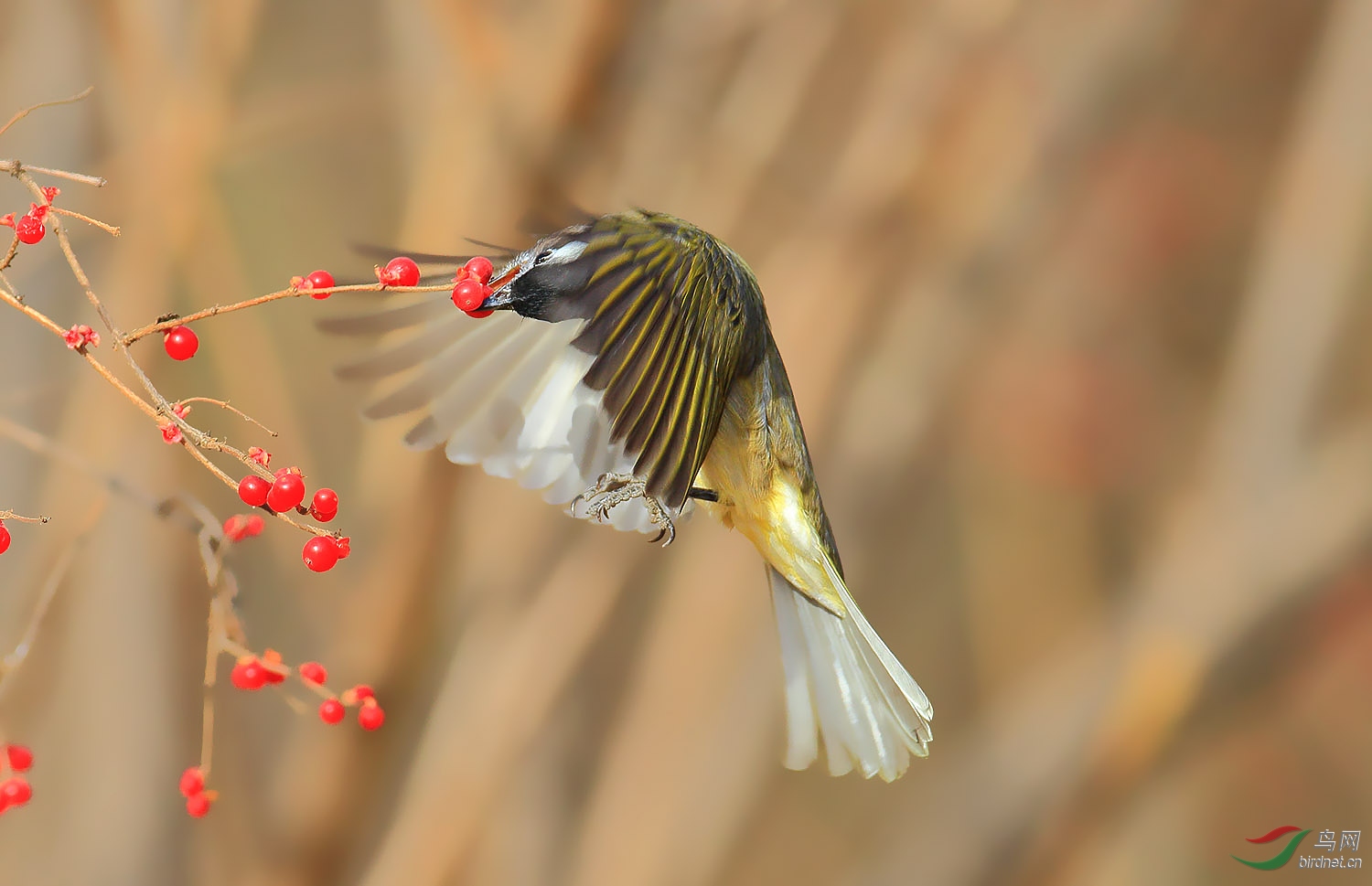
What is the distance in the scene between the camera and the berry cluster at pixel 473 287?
26.6 inches

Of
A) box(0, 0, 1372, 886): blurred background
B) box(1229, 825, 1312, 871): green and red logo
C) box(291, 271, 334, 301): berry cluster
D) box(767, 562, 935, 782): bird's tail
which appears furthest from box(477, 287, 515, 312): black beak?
box(1229, 825, 1312, 871): green and red logo

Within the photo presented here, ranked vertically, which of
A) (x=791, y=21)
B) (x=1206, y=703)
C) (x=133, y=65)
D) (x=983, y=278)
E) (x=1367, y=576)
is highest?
(x=791, y=21)

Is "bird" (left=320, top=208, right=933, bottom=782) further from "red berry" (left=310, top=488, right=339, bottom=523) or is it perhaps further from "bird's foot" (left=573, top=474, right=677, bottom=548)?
"red berry" (left=310, top=488, right=339, bottom=523)

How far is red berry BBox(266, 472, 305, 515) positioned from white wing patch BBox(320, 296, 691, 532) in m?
0.39

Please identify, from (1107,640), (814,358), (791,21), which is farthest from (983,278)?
(1107,640)

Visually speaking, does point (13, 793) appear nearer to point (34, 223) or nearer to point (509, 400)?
point (34, 223)

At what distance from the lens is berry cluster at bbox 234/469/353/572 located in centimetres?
62

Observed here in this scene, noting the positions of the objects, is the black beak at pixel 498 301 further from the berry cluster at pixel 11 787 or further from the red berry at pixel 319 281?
the berry cluster at pixel 11 787

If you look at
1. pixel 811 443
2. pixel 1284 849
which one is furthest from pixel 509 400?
pixel 1284 849

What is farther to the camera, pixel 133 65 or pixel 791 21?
pixel 791 21

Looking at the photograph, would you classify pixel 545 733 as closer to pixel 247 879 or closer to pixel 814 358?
pixel 247 879

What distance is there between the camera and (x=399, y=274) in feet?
2.15

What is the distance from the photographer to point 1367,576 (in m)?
2.44

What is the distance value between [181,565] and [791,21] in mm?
1682
